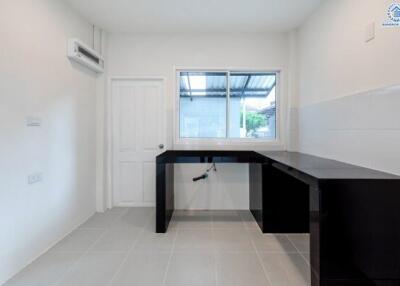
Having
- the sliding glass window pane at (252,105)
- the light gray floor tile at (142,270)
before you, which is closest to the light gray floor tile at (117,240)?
the light gray floor tile at (142,270)

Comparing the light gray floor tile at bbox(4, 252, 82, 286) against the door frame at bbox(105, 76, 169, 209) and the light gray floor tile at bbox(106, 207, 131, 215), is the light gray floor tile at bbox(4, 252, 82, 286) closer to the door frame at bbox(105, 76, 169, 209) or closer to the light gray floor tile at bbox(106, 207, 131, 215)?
the light gray floor tile at bbox(106, 207, 131, 215)

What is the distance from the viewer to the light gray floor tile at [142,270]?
1.91m

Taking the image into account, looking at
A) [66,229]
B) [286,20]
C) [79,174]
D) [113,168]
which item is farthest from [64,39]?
[286,20]

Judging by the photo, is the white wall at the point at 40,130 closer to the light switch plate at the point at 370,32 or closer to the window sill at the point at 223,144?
the window sill at the point at 223,144

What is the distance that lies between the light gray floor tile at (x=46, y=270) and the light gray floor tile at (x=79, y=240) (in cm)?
10

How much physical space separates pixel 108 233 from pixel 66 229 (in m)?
0.47

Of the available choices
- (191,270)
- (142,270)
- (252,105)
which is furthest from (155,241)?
(252,105)

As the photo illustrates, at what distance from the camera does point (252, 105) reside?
3.79 m

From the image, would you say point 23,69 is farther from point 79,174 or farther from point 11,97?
point 79,174

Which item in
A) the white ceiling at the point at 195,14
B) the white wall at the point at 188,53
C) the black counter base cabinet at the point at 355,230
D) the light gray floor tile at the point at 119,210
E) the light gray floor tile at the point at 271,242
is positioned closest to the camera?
the black counter base cabinet at the point at 355,230

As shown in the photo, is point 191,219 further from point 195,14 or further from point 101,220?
point 195,14

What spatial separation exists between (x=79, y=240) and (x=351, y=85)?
3160mm

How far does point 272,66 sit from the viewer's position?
3.66 meters

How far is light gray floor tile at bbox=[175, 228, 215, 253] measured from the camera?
96.7 inches
